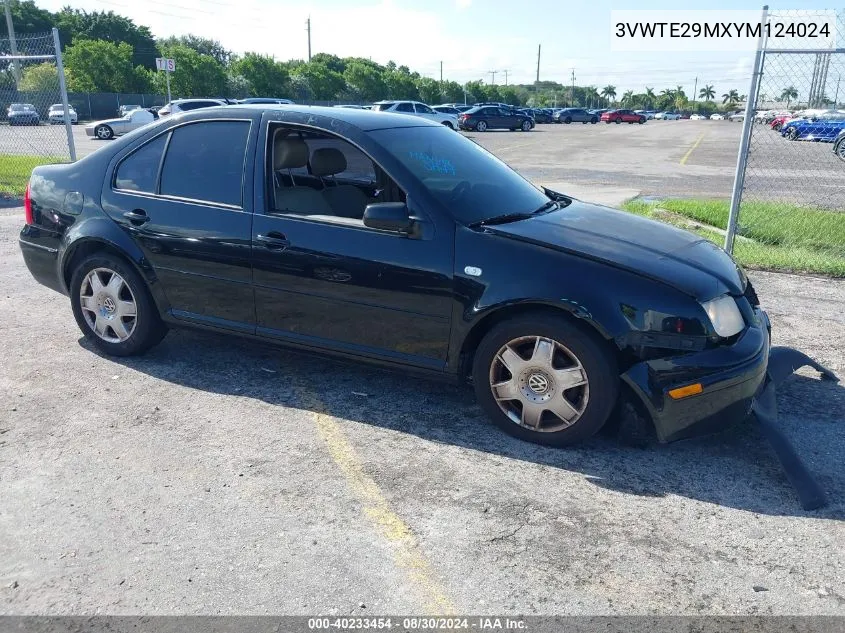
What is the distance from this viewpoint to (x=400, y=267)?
3.91 m

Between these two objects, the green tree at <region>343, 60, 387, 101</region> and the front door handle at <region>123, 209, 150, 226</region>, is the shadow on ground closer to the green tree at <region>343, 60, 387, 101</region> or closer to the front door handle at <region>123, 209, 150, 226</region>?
the front door handle at <region>123, 209, 150, 226</region>

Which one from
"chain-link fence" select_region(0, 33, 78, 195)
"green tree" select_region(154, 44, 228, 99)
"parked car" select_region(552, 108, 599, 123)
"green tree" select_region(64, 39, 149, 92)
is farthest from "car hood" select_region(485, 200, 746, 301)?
"parked car" select_region(552, 108, 599, 123)

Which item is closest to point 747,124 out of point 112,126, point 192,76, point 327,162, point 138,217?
point 327,162

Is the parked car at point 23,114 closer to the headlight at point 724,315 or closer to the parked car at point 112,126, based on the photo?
the parked car at point 112,126

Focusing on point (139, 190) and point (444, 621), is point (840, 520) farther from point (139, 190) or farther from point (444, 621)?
point (139, 190)

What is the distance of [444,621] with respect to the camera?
2549 millimetres

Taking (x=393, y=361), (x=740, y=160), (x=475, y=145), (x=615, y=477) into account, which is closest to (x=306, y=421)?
(x=393, y=361)

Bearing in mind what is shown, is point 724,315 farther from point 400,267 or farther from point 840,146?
point 840,146

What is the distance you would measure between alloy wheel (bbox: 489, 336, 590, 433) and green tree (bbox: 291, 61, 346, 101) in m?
63.0

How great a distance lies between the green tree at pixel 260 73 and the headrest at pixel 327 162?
189 feet

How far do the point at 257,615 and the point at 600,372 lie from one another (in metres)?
1.93

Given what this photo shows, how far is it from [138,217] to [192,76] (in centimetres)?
5395

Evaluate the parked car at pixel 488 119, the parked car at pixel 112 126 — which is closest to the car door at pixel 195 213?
the parked car at pixel 112 126

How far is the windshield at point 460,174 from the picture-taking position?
4059 millimetres
